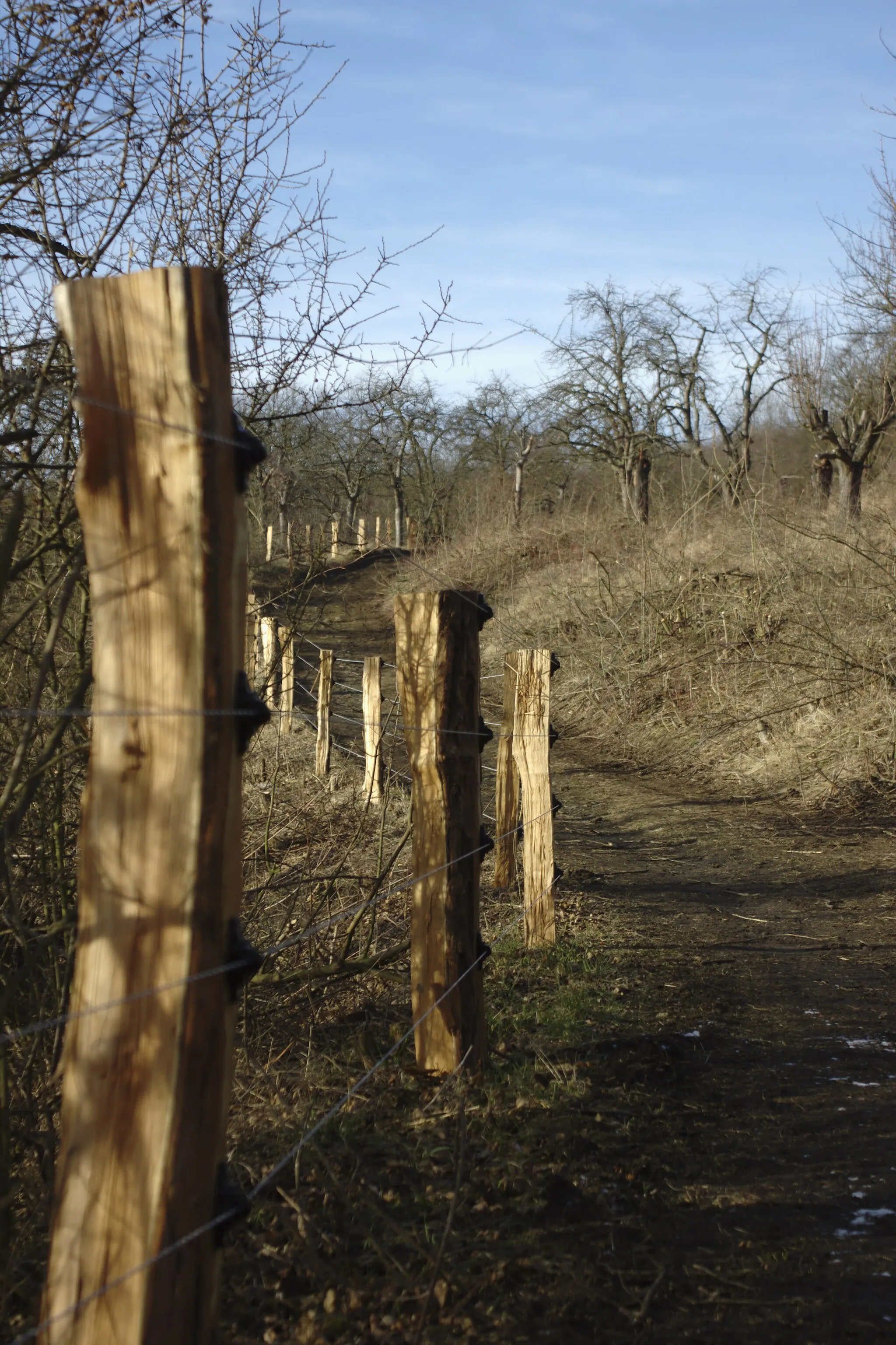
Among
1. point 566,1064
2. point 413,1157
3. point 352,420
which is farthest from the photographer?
point 352,420

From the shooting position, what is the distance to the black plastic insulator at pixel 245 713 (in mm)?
1901

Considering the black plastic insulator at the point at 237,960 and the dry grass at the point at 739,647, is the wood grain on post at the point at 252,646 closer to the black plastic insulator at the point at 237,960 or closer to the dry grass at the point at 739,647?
the black plastic insulator at the point at 237,960

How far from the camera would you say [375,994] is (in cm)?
504

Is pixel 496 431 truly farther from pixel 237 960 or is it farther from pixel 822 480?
pixel 237 960

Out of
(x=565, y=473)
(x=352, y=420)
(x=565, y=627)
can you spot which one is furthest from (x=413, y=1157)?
(x=565, y=473)

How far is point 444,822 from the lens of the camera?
3939 mm

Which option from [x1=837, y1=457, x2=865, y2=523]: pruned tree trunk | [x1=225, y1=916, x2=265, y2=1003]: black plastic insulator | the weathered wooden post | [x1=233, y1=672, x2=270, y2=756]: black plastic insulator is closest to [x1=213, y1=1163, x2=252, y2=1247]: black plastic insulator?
[x1=225, y1=916, x2=265, y2=1003]: black plastic insulator

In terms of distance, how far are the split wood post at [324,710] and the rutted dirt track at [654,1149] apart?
476 cm

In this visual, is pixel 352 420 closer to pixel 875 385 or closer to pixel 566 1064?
pixel 566 1064

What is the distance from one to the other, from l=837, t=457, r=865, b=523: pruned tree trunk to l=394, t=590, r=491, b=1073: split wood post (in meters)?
14.4

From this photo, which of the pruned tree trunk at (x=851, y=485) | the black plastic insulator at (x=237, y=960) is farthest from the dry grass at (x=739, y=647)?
the black plastic insulator at (x=237, y=960)

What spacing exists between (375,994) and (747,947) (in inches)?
92.4

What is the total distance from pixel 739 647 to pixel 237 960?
12.8 m

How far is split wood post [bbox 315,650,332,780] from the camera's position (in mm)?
11398
